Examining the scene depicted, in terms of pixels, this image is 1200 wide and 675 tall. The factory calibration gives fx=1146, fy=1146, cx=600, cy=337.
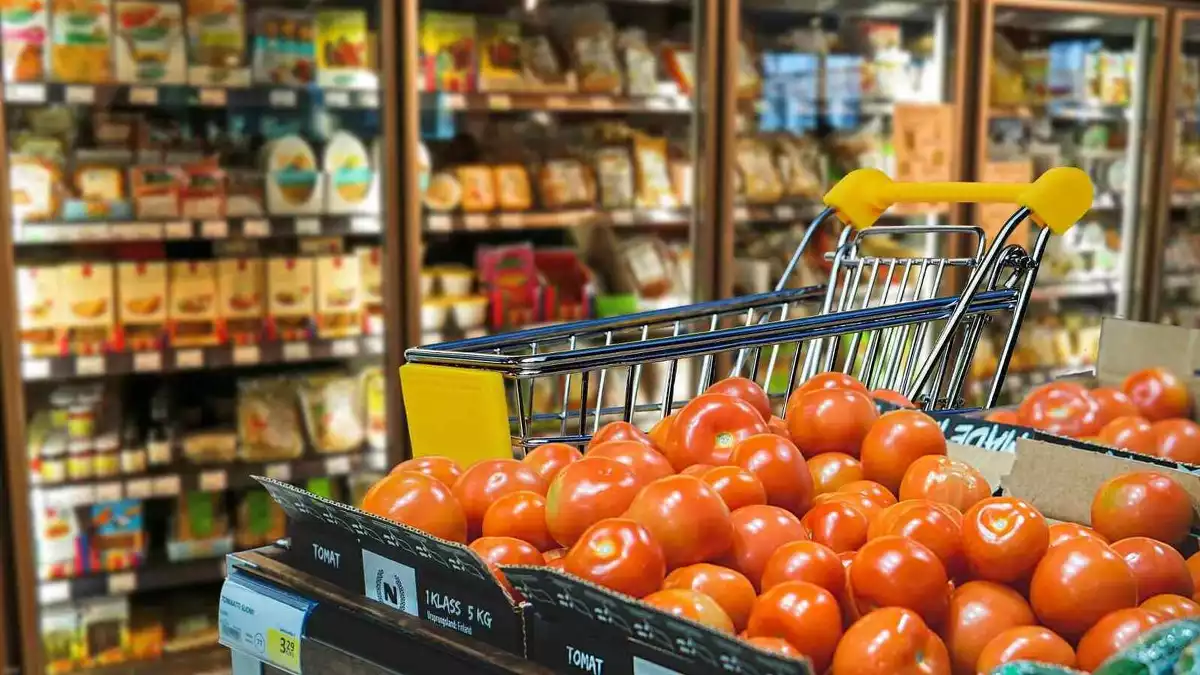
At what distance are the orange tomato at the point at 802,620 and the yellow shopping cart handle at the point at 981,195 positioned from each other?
0.91 meters

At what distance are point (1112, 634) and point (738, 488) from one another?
0.31 meters

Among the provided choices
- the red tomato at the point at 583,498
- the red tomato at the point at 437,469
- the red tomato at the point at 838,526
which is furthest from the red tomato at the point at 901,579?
the red tomato at the point at 437,469

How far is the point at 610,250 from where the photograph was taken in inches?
136

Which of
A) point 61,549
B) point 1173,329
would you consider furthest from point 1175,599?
point 61,549

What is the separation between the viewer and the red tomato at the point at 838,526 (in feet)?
3.19

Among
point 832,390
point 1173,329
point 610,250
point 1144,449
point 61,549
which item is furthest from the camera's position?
point 610,250

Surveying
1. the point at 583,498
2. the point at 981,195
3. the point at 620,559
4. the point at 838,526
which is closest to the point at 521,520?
the point at 583,498

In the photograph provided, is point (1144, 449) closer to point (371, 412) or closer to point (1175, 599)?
point (1175, 599)

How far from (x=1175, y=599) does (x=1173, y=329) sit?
3.16 ft

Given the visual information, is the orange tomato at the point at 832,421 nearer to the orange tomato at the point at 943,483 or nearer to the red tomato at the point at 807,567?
the orange tomato at the point at 943,483

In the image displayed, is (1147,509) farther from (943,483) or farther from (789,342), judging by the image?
(789,342)

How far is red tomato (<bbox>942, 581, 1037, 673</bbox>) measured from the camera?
0.84 m

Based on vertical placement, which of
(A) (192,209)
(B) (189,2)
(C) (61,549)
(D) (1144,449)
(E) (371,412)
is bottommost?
(C) (61,549)

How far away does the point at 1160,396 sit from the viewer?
1504 millimetres
